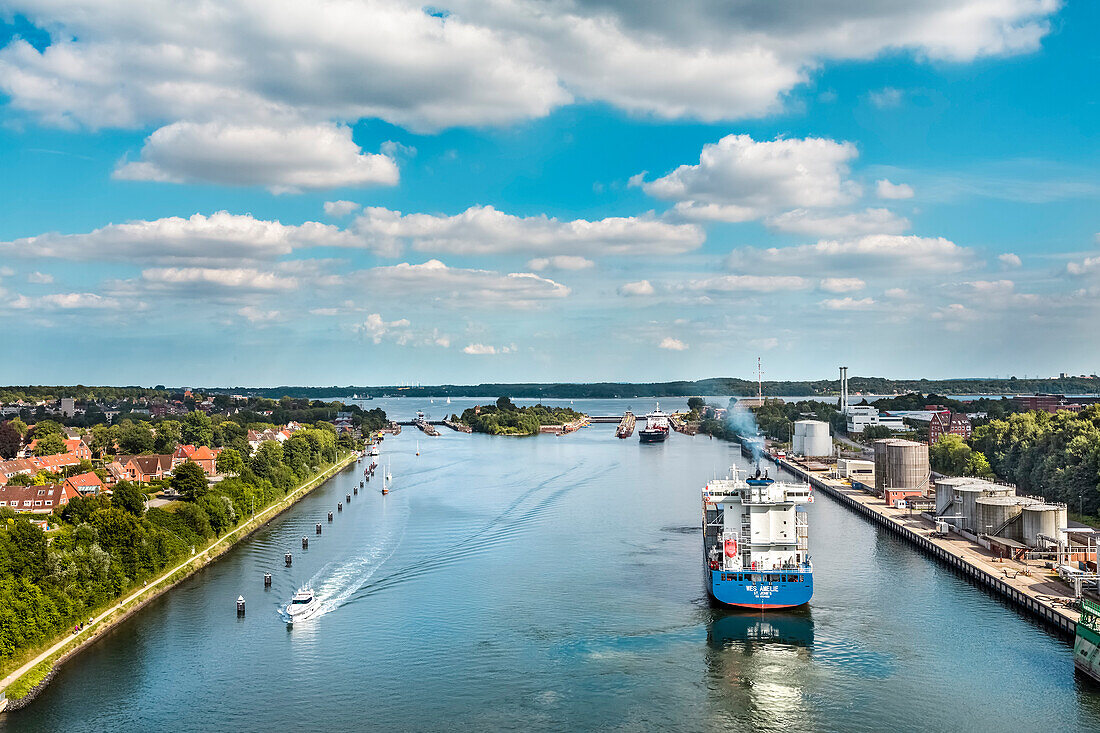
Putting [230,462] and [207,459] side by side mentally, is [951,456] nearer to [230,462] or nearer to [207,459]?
[230,462]

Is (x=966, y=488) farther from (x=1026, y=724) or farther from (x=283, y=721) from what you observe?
(x=283, y=721)

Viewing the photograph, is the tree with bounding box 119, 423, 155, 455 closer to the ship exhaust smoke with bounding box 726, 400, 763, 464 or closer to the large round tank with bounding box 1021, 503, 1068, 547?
the ship exhaust smoke with bounding box 726, 400, 763, 464

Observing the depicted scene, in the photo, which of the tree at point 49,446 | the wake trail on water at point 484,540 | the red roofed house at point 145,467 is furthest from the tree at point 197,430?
the wake trail on water at point 484,540

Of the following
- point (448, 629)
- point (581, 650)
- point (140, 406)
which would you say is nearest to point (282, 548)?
point (448, 629)

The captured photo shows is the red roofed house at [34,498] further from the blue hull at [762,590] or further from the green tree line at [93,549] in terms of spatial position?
the blue hull at [762,590]

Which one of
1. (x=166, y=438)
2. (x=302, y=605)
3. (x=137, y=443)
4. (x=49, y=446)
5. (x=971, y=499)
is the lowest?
(x=302, y=605)

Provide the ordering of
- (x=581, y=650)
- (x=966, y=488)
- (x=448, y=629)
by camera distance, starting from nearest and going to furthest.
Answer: (x=581, y=650)
(x=448, y=629)
(x=966, y=488)

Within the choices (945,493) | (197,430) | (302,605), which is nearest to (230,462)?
(302,605)
